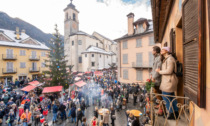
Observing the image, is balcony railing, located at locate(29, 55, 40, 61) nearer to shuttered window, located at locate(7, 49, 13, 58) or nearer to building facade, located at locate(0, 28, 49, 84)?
building facade, located at locate(0, 28, 49, 84)

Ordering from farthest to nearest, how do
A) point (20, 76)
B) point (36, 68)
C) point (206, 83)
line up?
point (36, 68) → point (20, 76) → point (206, 83)

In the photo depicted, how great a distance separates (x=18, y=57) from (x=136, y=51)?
27938 mm

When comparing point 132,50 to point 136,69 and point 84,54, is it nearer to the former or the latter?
point 136,69

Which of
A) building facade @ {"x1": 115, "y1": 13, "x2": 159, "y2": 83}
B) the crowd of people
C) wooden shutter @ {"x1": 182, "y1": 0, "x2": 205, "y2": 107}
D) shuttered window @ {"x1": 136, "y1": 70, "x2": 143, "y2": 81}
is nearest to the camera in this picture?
wooden shutter @ {"x1": 182, "y1": 0, "x2": 205, "y2": 107}

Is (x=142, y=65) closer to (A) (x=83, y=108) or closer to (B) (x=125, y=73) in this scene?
(B) (x=125, y=73)

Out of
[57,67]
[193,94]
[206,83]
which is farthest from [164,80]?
[57,67]

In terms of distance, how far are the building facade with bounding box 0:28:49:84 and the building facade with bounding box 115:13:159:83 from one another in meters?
17.3

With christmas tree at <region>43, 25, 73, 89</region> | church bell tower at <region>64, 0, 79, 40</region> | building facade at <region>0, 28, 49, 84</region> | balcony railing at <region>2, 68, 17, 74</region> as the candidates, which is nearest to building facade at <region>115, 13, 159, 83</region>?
christmas tree at <region>43, 25, 73, 89</region>

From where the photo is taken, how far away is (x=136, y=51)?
1934 centimetres

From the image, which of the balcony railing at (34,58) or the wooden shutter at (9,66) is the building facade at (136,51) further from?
the wooden shutter at (9,66)

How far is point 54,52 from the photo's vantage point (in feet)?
55.2

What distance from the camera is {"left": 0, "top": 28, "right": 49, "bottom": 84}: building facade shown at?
75.0ft

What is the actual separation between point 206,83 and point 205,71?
188 millimetres

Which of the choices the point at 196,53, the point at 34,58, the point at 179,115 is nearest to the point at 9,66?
the point at 34,58
